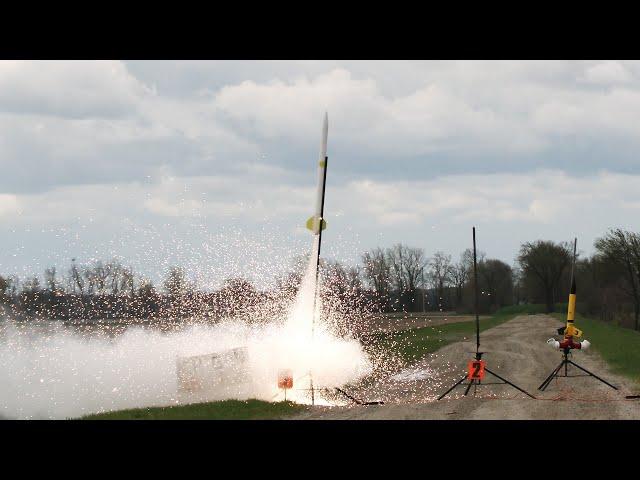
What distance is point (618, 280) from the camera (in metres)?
85.8

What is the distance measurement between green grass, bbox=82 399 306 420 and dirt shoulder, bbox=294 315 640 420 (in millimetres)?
1036

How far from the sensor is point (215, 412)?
22844mm

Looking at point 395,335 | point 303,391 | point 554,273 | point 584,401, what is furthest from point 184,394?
point 554,273

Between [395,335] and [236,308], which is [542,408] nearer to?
[236,308]

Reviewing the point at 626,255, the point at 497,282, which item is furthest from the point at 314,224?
the point at 497,282

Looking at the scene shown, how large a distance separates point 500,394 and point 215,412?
432 inches

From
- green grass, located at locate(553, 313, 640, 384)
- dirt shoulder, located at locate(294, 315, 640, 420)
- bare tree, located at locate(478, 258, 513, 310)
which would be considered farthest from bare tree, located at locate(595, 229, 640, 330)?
bare tree, located at locate(478, 258, 513, 310)

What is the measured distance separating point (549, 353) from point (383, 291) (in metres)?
48.6

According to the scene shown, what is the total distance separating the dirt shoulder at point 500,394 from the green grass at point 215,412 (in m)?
1.04

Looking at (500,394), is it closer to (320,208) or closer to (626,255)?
(320,208)

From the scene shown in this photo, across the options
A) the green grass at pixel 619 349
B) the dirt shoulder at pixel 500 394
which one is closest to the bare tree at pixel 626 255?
the green grass at pixel 619 349

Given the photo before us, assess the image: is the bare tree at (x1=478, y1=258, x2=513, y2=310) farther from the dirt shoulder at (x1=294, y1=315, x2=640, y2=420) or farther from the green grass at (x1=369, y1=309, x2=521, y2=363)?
the dirt shoulder at (x1=294, y1=315, x2=640, y2=420)

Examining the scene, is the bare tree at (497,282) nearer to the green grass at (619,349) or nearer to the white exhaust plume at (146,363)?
the green grass at (619,349)

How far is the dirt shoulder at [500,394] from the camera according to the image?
21.7 meters
